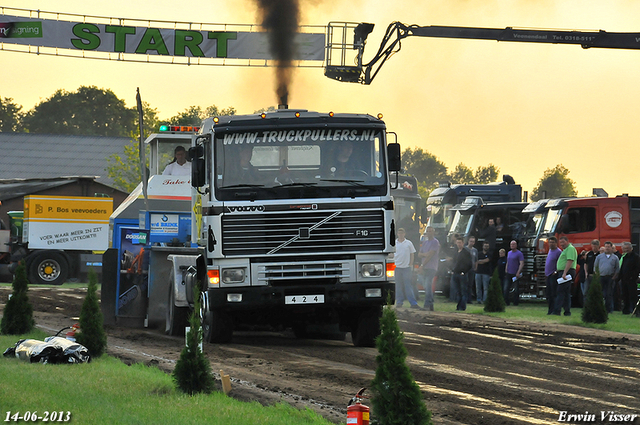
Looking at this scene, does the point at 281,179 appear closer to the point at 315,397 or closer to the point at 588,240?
the point at 315,397

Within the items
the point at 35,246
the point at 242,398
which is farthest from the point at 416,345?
the point at 35,246

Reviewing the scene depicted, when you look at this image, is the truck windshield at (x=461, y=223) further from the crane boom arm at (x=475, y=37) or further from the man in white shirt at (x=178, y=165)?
the man in white shirt at (x=178, y=165)

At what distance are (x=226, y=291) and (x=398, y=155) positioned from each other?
3044mm

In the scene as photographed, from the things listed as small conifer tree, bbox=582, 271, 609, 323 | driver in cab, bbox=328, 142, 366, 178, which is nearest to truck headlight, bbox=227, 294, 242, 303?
driver in cab, bbox=328, 142, 366, 178

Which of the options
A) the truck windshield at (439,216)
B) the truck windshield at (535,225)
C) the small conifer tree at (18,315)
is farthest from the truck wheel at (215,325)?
the truck windshield at (439,216)

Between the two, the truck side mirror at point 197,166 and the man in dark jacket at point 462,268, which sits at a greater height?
the truck side mirror at point 197,166

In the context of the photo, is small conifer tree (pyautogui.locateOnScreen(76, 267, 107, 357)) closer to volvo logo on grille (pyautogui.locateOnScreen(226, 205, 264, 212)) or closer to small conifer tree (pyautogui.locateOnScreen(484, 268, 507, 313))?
volvo logo on grille (pyautogui.locateOnScreen(226, 205, 264, 212))

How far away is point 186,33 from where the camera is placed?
26750 millimetres

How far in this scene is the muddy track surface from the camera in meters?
8.52

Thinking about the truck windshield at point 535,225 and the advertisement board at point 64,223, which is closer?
the truck windshield at point 535,225

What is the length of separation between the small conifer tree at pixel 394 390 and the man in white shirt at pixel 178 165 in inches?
436

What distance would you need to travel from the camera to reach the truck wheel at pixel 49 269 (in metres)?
32.5

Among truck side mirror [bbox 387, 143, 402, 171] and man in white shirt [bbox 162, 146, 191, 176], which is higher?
man in white shirt [bbox 162, 146, 191, 176]

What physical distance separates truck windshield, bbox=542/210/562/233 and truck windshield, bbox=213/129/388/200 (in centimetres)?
1396
